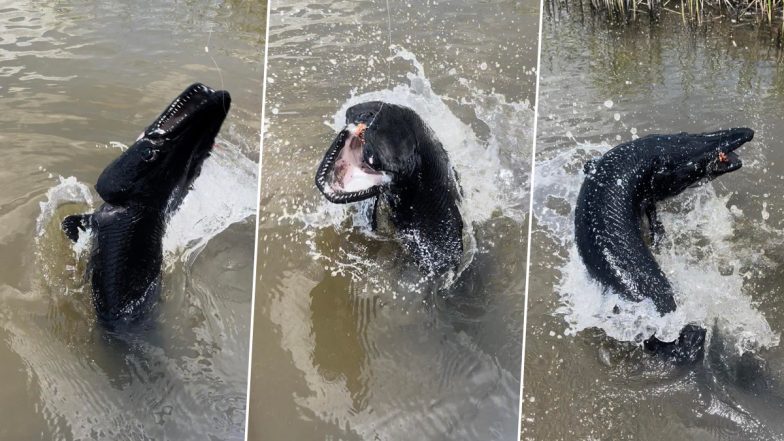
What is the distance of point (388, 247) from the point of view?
103 inches

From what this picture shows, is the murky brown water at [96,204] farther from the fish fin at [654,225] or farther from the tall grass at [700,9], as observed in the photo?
the fish fin at [654,225]

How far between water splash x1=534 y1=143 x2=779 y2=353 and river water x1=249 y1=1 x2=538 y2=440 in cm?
29

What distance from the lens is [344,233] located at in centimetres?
262

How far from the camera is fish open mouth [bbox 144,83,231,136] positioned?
2.46 meters

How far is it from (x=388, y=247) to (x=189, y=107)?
0.95 m

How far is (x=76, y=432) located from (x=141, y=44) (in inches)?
62.6

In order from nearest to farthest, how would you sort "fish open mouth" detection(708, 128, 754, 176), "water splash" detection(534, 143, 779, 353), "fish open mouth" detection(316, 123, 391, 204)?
1. "fish open mouth" detection(316, 123, 391, 204)
2. "water splash" detection(534, 143, 779, 353)
3. "fish open mouth" detection(708, 128, 754, 176)

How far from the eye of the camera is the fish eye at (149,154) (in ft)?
8.23

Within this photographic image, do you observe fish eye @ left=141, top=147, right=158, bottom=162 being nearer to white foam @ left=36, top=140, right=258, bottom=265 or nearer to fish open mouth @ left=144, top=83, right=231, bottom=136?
fish open mouth @ left=144, top=83, right=231, bottom=136

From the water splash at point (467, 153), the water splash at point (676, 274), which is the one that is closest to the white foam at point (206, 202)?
the water splash at point (467, 153)

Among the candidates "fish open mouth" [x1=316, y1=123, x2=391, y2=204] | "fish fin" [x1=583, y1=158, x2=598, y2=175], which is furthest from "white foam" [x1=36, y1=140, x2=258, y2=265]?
"fish fin" [x1=583, y1=158, x2=598, y2=175]

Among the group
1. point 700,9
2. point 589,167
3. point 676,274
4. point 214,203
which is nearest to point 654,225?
point 676,274

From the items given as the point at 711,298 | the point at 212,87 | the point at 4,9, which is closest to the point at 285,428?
the point at 212,87

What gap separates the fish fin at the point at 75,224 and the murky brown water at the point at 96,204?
0.07 metres
